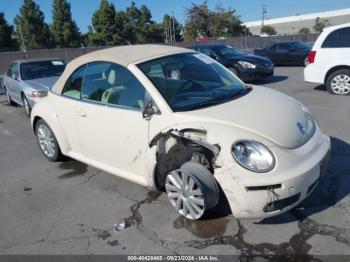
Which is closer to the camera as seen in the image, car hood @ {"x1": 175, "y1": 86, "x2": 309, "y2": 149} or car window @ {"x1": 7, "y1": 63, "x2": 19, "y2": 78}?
car hood @ {"x1": 175, "y1": 86, "x2": 309, "y2": 149}

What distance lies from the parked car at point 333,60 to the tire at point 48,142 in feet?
21.8

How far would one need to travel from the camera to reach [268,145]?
2.94m

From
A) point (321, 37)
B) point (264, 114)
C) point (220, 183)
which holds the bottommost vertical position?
point (220, 183)

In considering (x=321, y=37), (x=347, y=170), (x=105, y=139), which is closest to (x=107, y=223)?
(x=105, y=139)

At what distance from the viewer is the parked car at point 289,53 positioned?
16.1 metres

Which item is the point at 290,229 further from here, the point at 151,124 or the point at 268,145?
the point at 151,124

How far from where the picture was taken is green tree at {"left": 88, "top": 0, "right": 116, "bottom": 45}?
51.0 metres

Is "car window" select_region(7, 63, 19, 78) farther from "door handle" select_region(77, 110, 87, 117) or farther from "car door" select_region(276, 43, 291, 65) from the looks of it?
"car door" select_region(276, 43, 291, 65)

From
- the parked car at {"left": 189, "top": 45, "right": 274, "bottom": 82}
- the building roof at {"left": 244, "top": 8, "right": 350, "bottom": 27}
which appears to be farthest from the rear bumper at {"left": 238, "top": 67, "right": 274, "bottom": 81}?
the building roof at {"left": 244, "top": 8, "right": 350, "bottom": 27}

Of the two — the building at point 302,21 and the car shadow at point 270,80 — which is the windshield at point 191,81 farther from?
the building at point 302,21

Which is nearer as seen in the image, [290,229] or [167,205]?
[290,229]

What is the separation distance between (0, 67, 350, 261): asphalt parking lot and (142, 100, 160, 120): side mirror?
103 centimetres

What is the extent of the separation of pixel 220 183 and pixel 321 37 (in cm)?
694

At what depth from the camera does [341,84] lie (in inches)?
A: 334
